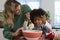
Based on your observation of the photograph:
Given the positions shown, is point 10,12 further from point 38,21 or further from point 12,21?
point 38,21

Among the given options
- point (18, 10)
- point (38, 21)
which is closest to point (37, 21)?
point (38, 21)

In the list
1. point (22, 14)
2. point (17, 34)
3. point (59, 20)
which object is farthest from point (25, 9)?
point (59, 20)

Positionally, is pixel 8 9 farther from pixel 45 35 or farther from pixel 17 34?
pixel 45 35

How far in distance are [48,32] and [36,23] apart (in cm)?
8

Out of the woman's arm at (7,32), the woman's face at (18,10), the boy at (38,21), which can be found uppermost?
the woman's face at (18,10)

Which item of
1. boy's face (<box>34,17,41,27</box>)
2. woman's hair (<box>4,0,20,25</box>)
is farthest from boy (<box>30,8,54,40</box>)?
woman's hair (<box>4,0,20,25</box>)

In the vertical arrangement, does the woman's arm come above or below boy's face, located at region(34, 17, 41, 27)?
below

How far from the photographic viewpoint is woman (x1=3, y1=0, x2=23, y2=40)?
0.73 meters

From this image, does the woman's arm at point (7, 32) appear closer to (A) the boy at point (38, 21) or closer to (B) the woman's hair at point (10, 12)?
(B) the woman's hair at point (10, 12)

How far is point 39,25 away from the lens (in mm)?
753

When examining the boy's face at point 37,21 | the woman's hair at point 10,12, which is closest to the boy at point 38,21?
the boy's face at point 37,21

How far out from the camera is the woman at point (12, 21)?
735mm

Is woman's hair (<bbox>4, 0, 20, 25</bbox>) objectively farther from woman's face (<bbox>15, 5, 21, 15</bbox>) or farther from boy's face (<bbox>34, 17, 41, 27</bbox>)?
boy's face (<bbox>34, 17, 41, 27</bbox>)

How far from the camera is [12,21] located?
2.43 ft
